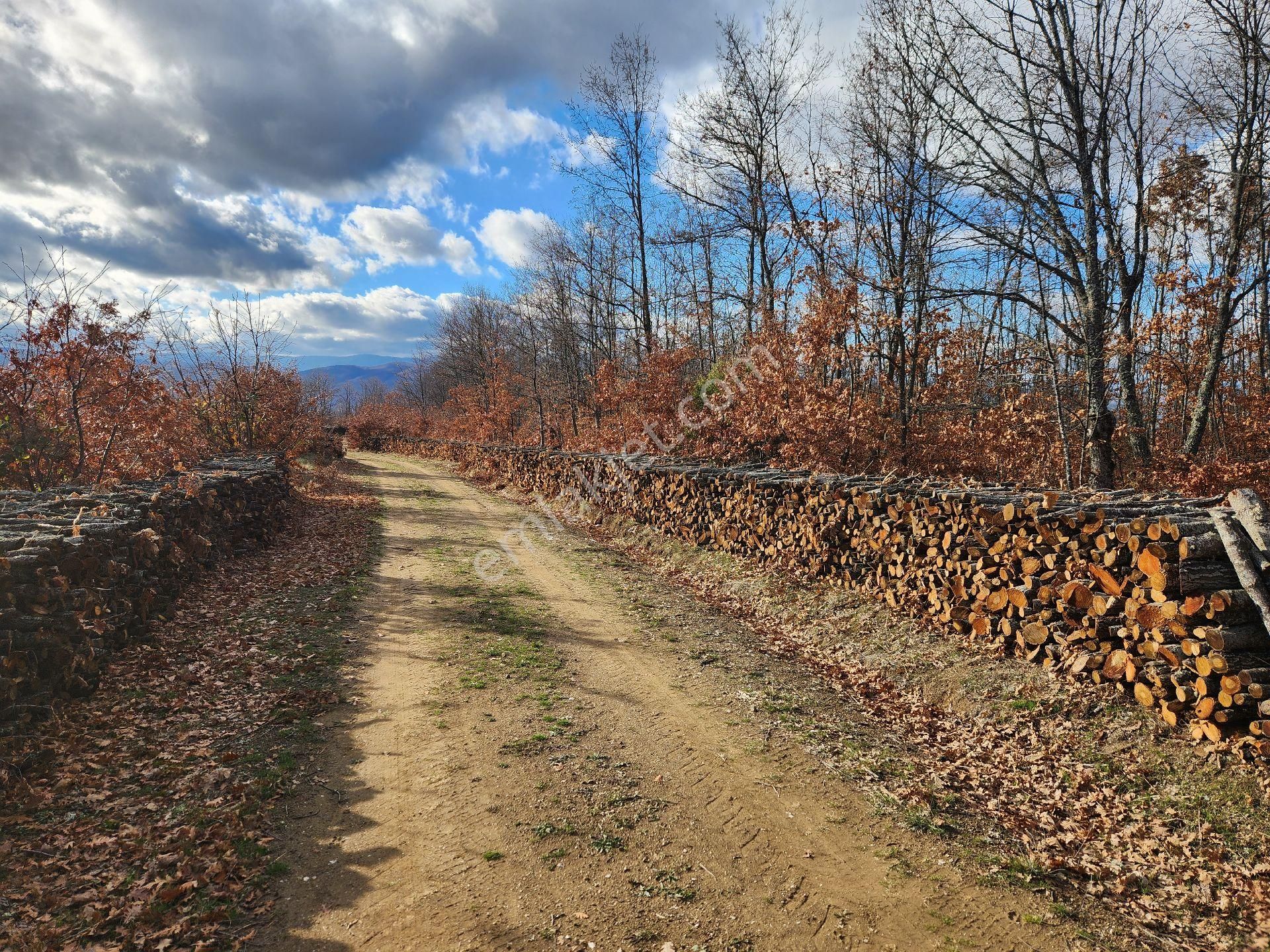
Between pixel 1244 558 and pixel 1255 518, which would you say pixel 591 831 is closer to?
pixel 1244 558

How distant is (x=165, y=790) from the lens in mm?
4219

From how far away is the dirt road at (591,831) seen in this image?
10.4 ft

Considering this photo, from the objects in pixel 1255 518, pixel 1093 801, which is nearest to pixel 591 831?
pixel 1093 801

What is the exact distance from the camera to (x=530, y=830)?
154 inches

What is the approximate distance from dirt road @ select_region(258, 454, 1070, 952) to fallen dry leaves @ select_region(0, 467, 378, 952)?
1.09ft

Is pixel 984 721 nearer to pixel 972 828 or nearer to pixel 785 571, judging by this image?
pixel 972 828

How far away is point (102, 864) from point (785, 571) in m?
7.83

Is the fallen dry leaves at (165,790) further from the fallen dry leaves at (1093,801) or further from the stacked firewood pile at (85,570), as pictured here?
the fallen dry leaves at (1093,801)

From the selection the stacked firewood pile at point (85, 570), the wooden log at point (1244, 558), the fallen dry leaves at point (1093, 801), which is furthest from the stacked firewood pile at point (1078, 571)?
the stacked firewood pile at point (85, 570)

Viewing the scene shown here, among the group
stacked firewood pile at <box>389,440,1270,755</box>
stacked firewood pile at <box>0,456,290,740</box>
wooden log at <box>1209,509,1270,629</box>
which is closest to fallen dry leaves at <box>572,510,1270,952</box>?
stacked firewood pile at <box>389,440,1270,755</box>

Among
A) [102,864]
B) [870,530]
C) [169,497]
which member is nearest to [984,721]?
[870,530]

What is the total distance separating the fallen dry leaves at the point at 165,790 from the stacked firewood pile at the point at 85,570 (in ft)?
0.91

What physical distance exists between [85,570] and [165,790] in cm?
240

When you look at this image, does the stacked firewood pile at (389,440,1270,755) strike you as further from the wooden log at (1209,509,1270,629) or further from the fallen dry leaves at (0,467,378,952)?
the fallen dry leaves at (0,467,378,952)
